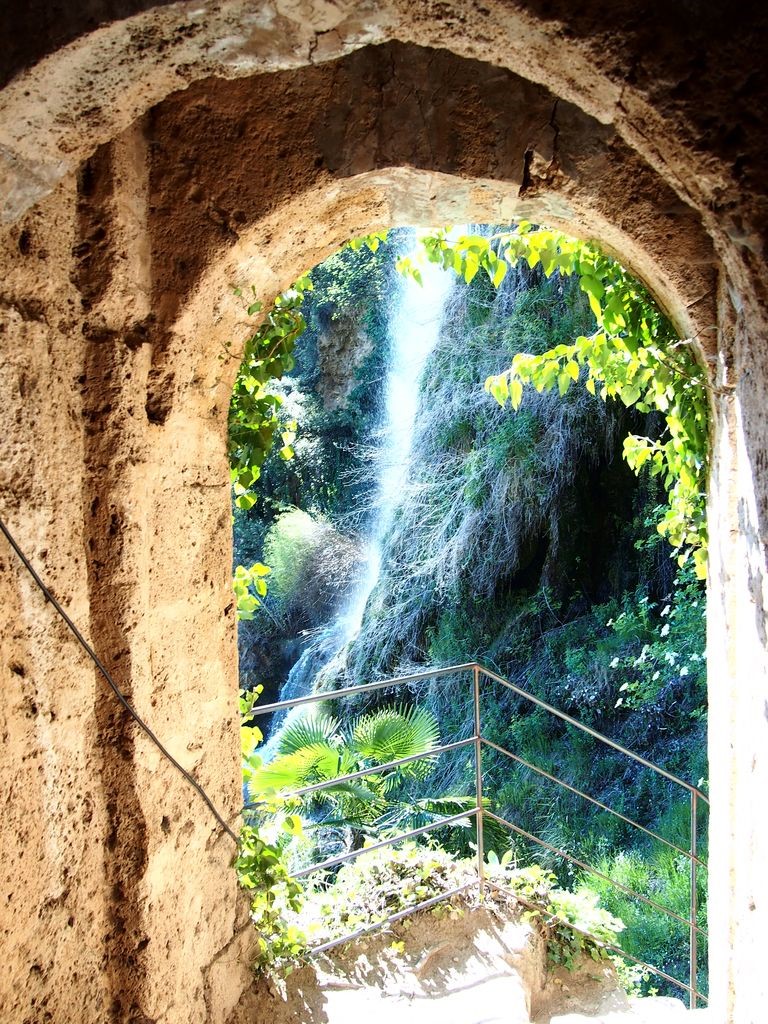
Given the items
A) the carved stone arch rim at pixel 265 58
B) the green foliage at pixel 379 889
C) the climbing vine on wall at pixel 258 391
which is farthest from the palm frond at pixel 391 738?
the carved stone arch rim at pixel 265 58

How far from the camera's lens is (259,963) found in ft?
7.99

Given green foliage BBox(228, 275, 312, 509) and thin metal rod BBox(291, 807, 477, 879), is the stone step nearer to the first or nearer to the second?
thin metal rod BBox(291, 807, 477, 879)

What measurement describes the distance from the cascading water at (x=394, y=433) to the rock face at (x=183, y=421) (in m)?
6.59

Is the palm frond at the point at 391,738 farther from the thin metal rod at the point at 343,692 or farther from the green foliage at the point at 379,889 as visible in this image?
the thin metal rod at the point at 343,692

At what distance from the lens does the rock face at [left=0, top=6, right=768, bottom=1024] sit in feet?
5.00

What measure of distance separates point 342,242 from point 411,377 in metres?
7.70

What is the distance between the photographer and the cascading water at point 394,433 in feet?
29.6

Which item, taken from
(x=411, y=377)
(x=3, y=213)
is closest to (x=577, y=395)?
(x=411, y=377)

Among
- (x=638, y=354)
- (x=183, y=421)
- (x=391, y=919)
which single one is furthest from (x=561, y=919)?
(x=183, y=421)

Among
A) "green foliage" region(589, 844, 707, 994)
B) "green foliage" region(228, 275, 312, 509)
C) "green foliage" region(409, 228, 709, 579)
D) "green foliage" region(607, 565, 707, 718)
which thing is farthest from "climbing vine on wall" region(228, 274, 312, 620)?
"green foliage" region(589, 844, 707, 994)

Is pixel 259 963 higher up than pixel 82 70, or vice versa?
pixel 82 70

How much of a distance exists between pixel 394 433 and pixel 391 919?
736 cm

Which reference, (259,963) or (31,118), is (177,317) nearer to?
(31,118)

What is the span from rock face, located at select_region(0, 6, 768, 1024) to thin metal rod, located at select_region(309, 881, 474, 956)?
0.51m
